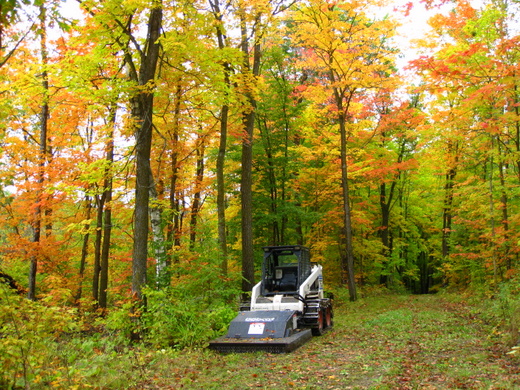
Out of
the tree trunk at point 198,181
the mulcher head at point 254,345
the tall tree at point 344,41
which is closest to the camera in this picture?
the mulcher head at point 254,345

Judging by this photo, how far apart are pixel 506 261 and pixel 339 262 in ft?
32.3

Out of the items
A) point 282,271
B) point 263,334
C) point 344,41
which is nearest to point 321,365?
point 263,334

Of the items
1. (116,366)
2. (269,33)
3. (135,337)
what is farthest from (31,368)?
(269,33)

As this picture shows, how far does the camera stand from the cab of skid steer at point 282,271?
1064 cm

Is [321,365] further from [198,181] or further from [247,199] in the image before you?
[198,181]

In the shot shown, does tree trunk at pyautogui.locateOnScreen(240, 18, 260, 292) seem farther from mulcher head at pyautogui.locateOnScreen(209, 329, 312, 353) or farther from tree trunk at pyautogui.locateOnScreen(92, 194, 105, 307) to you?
mulcher head at pyautogui.locateOnScreen(209, 329, 312, 353)

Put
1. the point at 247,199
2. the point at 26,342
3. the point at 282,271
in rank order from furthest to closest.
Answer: the point at 247,199 → the point at 282,271 → the point at 26,342

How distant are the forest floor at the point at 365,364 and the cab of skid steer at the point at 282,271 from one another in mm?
1593

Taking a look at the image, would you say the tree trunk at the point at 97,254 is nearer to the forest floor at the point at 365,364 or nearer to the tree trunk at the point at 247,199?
the tree trunk at the point at 247,199

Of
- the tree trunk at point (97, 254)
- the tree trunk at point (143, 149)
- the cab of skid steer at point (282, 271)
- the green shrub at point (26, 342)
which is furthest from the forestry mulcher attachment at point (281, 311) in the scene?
the tree trunk at point (97, 254)

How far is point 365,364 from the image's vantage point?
6.58 m

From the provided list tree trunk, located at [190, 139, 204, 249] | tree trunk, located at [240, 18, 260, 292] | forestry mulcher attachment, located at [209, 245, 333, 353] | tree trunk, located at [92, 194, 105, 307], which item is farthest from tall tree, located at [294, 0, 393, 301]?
tree trunk, located at [92, 194, 105, 307]

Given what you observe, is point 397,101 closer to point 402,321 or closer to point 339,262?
point 339,262

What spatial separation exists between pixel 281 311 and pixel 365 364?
2.80 meters
